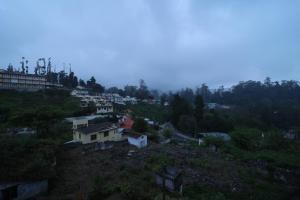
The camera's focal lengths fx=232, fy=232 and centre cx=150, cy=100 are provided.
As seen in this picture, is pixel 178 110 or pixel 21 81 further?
pixel 21 81

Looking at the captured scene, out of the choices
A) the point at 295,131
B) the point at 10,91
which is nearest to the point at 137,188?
the point at 10,91

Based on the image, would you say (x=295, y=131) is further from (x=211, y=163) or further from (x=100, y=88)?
(x=100, y=88)

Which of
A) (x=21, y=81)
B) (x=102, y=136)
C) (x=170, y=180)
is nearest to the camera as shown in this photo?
(x=170, y=180)

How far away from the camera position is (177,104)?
4731cm

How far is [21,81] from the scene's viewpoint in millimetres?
53844

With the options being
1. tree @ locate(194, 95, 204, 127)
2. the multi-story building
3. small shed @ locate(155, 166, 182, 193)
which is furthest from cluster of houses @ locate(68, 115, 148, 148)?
the multi-story building

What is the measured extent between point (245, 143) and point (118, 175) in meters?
22.6

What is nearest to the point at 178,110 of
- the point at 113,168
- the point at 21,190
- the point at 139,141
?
the point at 139,141

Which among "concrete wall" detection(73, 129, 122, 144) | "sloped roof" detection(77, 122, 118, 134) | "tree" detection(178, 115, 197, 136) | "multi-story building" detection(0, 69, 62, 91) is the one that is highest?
"multi-story building" detection(0, 69, 62, 91)

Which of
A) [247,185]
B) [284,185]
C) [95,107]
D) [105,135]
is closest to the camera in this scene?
[247,185]

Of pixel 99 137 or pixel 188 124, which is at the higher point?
pixel 99 137

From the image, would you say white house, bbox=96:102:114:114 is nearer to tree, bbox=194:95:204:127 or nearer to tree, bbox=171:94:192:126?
tree, bbox=171:94:192:126

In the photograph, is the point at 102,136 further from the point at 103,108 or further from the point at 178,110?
the point at 178,110

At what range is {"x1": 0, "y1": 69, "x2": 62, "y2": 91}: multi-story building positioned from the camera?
5017 centimetres
